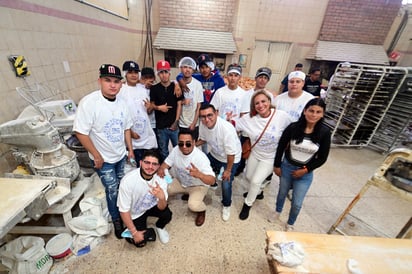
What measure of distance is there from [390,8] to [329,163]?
7.99m

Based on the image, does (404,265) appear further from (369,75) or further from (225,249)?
(369,75)

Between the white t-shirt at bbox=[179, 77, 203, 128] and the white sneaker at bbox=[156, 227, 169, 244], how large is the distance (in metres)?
1.49

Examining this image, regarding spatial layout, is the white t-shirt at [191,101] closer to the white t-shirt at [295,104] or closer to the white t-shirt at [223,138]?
the white t-shirt at [223,138]

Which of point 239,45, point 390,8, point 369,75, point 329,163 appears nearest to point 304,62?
point 239,45

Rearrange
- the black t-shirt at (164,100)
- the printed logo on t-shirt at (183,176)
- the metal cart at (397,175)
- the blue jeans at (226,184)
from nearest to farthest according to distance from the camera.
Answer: the metal cart at (397,175)
the printed logo on t-shirt at (183,176)
the blue jeans at (226,184)
the black t-shirt at (164,100)

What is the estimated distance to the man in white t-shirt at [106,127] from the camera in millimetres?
1535

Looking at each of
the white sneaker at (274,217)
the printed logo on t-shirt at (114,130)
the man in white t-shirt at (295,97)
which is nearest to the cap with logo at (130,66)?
the printed logo on t-shirt at (114,130)

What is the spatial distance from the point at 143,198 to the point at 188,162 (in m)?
0.59

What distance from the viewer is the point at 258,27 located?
6906mm

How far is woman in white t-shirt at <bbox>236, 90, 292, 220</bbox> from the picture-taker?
1907 millimetres

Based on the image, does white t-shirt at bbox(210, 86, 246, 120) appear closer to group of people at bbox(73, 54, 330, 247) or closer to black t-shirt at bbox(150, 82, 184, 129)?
group of people at bbox(73, 54, 330, 247)

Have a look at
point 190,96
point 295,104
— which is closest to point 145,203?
point 190,96

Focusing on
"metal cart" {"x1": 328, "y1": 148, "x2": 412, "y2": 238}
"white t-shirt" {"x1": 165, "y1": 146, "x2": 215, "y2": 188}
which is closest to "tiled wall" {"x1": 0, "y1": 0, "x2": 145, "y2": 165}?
"white t-shirt" {"x1": 165, "y1": 146, "x2": 215, "y2": 188}

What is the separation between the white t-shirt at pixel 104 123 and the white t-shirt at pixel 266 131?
4.55 feet
